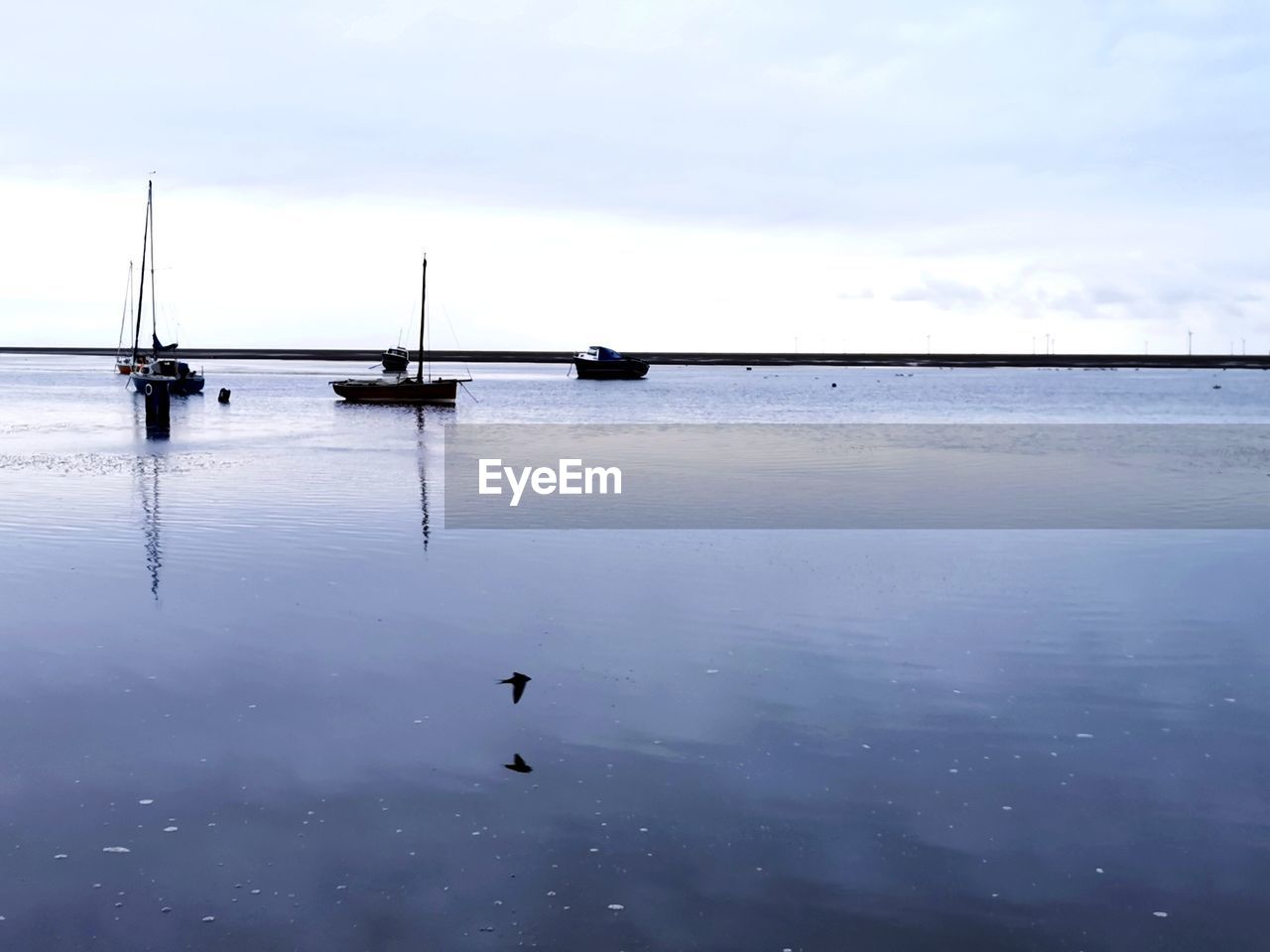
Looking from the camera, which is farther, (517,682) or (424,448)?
(424,448)

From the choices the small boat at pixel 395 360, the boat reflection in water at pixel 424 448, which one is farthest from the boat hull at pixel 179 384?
the boat reflection in water at pixel 424 448

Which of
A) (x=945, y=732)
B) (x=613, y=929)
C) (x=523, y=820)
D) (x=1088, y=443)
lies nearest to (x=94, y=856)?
(x=523, y=820)

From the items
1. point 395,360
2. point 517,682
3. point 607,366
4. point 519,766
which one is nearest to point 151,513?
point 517,682

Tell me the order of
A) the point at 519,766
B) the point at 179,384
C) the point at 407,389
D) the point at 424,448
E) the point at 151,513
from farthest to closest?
1. the point at 179,384
2. the point at 407,389
3. the point at 424,448
4. the point at 151,513
5. the point at 519,766

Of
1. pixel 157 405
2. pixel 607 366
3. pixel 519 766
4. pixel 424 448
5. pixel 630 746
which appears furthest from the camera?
pixel 607 366

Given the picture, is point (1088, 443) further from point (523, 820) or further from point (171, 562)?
point (523, 820)

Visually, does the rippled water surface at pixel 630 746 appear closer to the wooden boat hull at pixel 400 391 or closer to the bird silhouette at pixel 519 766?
the bird silhouette at pixel 519 766

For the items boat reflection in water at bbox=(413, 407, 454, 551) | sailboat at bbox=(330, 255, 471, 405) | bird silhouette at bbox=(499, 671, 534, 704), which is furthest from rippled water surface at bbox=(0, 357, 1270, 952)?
sailboat at bbox=(330, 255, 471, 405)

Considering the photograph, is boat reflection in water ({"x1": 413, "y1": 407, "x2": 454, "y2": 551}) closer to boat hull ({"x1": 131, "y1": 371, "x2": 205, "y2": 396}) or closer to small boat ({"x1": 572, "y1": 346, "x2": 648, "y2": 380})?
boat hull ({"x1": 131, "y1": 371, "x2": 205, "y2": 396})

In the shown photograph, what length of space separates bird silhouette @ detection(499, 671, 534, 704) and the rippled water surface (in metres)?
0.11

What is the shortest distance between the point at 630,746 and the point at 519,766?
3.30 ft

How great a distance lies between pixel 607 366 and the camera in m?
160

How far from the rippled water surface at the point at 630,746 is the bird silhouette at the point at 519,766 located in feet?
0.40

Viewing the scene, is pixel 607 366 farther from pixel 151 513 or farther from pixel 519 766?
pixel 519 766
